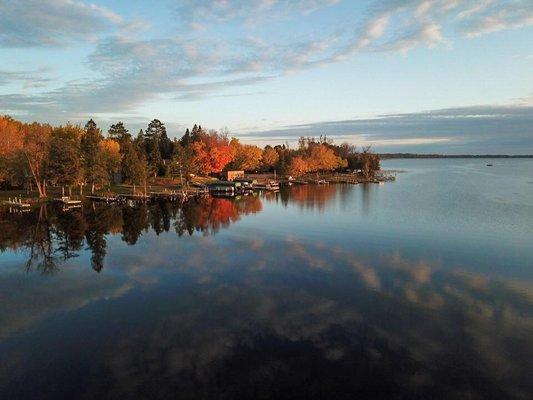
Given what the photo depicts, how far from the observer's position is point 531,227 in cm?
4669

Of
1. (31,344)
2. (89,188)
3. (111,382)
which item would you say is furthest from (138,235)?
(89,188)

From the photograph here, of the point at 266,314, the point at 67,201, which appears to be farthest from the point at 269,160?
the point at 266,314

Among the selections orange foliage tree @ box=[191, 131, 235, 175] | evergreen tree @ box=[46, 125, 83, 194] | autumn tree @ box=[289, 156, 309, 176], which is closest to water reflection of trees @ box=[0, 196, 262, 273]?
evergreen tree @ box=[46, 125, 83, 194]

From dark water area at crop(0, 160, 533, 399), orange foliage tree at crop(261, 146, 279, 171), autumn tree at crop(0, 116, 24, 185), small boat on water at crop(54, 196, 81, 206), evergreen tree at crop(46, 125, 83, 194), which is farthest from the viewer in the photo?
orange foliage tree at crop(261, 146, 279, 171)

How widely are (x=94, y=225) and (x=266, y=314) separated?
107 feet

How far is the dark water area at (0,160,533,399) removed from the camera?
15992 mm

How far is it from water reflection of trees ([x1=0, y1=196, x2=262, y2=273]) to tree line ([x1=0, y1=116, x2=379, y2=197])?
7.69 metres

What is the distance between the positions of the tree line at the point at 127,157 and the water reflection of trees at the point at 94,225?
25.2 feet

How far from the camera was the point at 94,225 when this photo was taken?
159 feet

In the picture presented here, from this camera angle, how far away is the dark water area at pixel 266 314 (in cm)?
1599

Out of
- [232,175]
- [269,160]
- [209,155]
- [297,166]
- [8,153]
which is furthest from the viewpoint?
[269,160]

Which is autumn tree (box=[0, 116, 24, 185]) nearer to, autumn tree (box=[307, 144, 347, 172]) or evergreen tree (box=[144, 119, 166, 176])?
evergreen tree (box=[144, 119, 166, 176])

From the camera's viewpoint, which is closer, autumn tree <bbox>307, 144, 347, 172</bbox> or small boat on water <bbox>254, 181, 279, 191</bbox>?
small boat on water <bbox>254, 181, 279, 191</bbox>

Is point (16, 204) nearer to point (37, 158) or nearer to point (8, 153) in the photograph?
point (37, 158)
